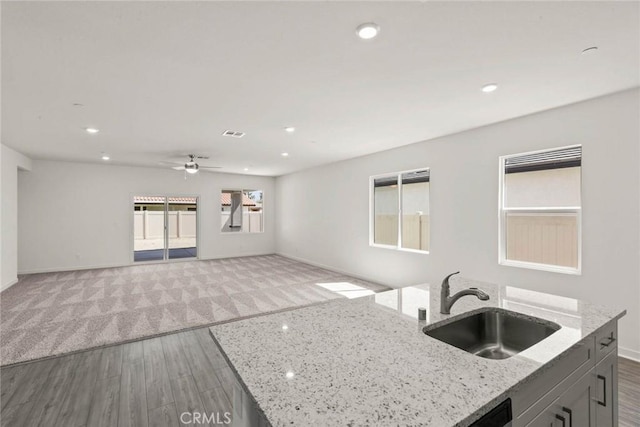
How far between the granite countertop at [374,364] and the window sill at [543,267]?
6.73ft

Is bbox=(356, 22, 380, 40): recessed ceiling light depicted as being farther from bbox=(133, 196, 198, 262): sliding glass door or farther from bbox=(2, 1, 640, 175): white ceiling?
bbox=(133, 196, 198, 262): sliding glass door

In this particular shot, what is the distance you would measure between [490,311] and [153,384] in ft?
8.77

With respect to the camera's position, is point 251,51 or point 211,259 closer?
point 251,51

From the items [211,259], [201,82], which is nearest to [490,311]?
[201,82]

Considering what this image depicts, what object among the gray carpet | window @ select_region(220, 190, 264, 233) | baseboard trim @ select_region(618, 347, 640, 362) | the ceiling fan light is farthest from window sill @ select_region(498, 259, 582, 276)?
window @ select_region(220, 190, 264, 233)

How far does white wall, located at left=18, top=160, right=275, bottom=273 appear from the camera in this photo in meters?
6.68

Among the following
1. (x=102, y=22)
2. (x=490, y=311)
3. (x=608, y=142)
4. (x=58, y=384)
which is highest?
(x=102, y=22)

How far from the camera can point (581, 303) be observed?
1771 mm

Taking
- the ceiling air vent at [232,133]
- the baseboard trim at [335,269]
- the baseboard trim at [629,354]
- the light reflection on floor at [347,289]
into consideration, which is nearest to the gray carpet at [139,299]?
the light reflection on floor at [347,289]

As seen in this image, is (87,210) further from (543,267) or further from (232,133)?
(543,267)

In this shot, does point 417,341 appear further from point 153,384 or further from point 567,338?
point 153,384

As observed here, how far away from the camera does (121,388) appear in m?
2.41

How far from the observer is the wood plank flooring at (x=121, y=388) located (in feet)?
6.82

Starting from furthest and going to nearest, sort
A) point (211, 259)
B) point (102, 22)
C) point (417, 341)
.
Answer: point (211, 259) → point (102, 22) → point (417, 341)
